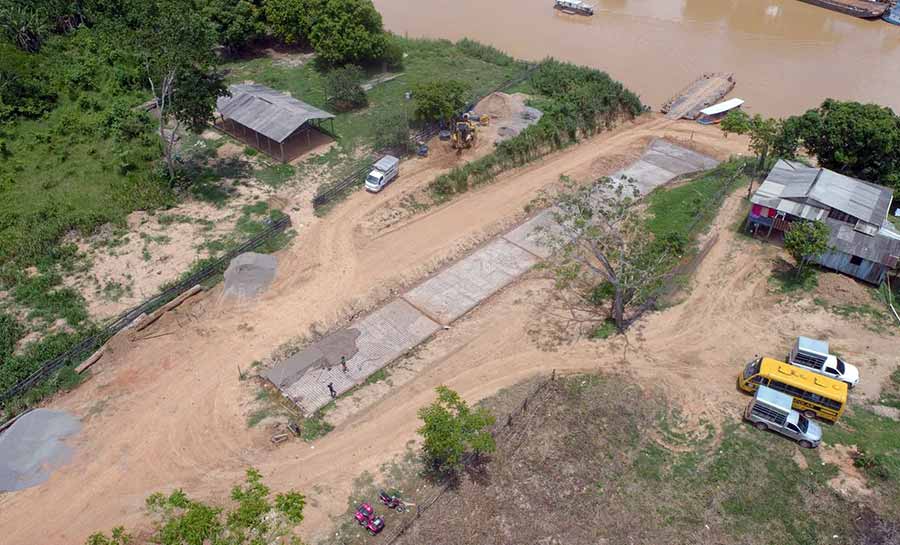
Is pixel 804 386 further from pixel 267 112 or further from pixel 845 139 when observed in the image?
pixel 267 112


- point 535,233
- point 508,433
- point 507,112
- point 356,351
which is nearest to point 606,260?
point 535,233

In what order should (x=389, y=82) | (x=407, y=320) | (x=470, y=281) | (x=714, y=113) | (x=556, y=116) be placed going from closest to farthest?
(x=407, y=320) → (x=470, y=281) → (x=556, y=116) → (x=714, y=113) → (x=389, y=82)

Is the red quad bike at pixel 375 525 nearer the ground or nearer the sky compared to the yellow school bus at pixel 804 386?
nearer the ground

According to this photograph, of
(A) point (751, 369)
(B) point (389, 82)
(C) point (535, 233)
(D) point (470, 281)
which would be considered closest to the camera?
(A) point (751, 369)

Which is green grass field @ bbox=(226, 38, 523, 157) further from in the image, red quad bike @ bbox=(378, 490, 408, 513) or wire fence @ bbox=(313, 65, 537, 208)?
red quad bike @ bbox=(378, 490, 408, 513)

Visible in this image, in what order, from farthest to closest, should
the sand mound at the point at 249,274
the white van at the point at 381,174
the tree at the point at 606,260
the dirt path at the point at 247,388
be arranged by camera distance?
the white van at the point at 381,174 < the sand mound at the point at 249,274 < the tree at the point at 606,260 < the dirt path at the point at 247,388

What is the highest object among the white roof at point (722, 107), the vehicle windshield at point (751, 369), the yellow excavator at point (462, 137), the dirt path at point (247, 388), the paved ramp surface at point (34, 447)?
the white roof at point (722, 107)

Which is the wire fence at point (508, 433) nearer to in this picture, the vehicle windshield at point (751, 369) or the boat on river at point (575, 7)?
the vehicle windshield at point (751, 369)

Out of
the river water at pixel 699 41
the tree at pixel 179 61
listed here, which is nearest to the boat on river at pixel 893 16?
the river water at pixel 699 41

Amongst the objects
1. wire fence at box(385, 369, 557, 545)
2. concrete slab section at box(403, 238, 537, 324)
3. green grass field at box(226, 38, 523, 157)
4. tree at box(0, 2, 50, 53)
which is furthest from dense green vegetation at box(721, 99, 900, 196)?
tree at box(0, 2, 50, 53)
